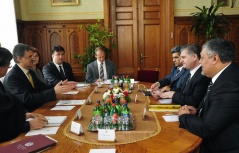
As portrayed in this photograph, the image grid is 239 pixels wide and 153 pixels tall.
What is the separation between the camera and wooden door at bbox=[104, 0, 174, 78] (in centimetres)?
613

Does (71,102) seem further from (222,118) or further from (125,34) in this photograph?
(125,34)

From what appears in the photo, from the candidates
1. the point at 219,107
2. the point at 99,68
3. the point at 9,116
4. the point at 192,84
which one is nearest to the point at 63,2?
the point at 99,68

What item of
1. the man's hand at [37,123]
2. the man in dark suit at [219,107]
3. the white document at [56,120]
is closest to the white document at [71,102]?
the white document at [56,120]

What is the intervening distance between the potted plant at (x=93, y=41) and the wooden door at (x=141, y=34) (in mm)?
434

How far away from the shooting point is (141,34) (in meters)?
6.29

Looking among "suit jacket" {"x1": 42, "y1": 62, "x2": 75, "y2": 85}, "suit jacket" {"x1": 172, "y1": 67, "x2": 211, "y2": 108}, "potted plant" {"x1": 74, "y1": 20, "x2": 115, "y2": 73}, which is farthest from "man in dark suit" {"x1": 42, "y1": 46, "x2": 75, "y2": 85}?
"suit jacket" {"x1": 172, "y1": 67, "x2": 211, "y2": 108}

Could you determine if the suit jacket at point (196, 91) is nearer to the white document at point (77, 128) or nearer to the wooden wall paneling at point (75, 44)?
the white document at point (77, 128)

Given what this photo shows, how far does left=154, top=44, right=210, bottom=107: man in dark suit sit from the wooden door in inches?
131

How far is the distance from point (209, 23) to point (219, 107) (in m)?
4.09

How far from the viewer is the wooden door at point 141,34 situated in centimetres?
613

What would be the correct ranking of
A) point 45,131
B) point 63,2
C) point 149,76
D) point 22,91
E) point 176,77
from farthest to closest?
1. point 63,2
2. point 149,76
3. point 176,77
4. point 22,91
5. point 45,131

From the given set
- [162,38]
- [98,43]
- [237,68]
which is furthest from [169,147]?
[162,38]

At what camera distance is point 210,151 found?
200cm

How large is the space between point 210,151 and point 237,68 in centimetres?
72
